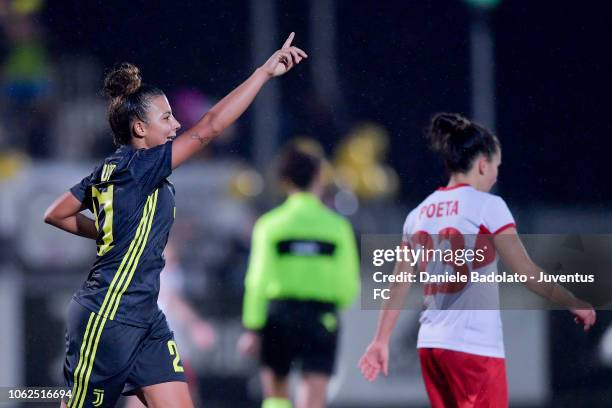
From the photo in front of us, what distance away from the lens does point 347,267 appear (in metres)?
Answer: 4.78

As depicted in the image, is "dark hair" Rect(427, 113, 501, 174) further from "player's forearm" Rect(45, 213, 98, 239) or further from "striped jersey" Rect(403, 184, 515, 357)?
"player's forearm" Rect(45, 213, 98, 239)

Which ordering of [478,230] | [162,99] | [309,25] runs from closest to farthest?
1. [162,99]
2. [478,230]
3. [309,25]

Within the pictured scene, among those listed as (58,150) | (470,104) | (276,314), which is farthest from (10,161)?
(470,104)

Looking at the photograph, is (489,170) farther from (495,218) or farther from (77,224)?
(77,224)

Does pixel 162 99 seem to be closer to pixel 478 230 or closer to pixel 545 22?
pixel 478 230

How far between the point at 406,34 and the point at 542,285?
1.51 m

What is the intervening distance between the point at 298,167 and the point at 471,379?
1.67 m

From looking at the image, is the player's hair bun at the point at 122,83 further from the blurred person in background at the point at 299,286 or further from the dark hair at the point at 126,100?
the blurred person in background at the point at 299,286

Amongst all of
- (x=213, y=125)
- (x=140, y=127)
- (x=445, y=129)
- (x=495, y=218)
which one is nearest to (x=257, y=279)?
(x=445, y=129)

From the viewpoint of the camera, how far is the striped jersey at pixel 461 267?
3.51 metres

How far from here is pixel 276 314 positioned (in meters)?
4.73

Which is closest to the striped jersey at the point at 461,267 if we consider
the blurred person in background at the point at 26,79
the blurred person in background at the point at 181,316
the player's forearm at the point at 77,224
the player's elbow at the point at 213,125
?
the player's elbow at the point at 213,125

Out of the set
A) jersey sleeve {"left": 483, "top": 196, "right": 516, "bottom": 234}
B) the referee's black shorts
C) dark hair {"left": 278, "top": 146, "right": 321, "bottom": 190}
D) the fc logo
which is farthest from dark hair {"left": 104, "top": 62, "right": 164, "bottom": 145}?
the referee's black shorts

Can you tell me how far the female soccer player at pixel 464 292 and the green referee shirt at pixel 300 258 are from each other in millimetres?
984
